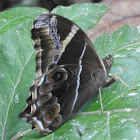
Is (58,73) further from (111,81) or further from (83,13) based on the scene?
(83,13)

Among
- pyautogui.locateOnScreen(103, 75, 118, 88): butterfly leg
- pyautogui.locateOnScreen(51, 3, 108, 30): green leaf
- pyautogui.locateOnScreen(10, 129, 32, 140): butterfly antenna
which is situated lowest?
pyautogui.locateOnScreen(10, 129, 32, 140): butterfly antenna

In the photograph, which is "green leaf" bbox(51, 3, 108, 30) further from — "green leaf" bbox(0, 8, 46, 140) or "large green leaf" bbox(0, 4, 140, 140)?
"green leaf" bbox(0, 8, 46, 140)

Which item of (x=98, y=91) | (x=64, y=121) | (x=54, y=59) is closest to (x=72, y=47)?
(x=54, y=59)

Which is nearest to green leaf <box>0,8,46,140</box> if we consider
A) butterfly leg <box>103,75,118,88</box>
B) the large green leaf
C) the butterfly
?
the large green leaf

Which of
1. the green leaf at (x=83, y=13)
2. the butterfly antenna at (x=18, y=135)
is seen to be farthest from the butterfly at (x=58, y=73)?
the green leaf at (x=83, y=13)

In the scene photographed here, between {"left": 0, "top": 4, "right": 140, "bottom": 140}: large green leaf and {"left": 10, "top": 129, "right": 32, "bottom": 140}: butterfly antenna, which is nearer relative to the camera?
{"left": 0, "top": 4, "right": 140, "bottom": 140}: large green leaf

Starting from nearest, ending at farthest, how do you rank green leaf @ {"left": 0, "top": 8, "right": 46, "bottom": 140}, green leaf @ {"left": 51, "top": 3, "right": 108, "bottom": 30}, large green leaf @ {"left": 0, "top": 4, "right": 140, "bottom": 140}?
large green leaf @ {"left": 0, "top": 4, "right": 140, "bottom": 140}, green leaf @ {"left": 0, "top": 8, "right": 46, "bottom": 140}, green leaf @ {"left": 51, "top": 3, "right": 108, "bottom": 30}

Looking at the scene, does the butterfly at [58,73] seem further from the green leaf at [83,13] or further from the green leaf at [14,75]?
the green leaf at [83,13]

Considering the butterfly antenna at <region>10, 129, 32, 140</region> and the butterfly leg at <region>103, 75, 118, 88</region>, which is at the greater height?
the butterfly leg at <region>103, 75, 118, 88</region>

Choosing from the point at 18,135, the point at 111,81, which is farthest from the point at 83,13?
the point at 18,135
